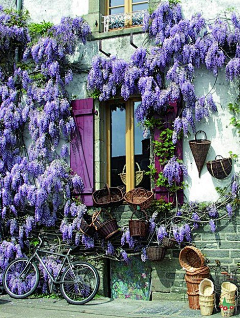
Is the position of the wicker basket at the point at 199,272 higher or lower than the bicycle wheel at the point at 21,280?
higher

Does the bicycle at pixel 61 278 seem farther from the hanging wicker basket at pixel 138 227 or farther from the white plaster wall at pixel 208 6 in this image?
the white plaster wall at pixel 208 6

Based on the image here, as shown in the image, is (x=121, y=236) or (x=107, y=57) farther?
(x=107, y=57)

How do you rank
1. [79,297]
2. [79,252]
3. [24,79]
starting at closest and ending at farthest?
[79,297]
[79,252]
[24,79]

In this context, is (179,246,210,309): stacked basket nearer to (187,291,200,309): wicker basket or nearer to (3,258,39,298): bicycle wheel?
(187,291,200,309): wicker basket

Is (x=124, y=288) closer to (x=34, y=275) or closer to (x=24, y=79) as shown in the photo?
(x=34, y=275)

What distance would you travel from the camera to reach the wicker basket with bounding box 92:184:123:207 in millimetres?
7426

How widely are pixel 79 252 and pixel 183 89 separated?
3.06 metres

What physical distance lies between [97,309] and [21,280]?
1438 mm

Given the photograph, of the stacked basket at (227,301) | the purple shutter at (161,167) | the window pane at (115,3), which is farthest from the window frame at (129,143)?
the stacked basket at (227,301)

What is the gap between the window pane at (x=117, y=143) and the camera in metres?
7.91

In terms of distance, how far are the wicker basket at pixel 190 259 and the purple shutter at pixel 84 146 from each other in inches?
67.8

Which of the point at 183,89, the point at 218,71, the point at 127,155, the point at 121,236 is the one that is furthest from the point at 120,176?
the point at 218,71


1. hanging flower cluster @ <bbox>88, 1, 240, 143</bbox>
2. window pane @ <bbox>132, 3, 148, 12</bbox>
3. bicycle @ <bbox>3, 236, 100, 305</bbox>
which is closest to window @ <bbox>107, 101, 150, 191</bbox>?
hanging flower cluster @ <bbox>88, 1, 240, 143</bbox>

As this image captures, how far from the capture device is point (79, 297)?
23.4ft
